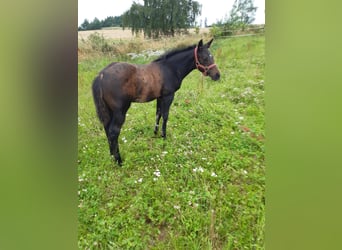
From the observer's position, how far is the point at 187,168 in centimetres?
178

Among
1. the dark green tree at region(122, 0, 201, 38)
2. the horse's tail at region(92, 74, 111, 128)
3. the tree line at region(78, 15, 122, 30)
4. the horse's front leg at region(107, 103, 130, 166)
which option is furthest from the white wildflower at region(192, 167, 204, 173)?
the tree line at region(78, 15, 122, 30)

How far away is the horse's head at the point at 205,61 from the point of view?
5.87 feet

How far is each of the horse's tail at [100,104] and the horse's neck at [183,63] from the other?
1.47 feet

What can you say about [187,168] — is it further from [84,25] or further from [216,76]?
[84,25]

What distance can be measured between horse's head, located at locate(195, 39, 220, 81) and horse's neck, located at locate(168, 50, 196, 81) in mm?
34

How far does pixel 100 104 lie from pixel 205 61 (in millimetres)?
680

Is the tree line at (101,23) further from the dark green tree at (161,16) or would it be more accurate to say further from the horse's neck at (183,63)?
the horse's neck at (183,63)

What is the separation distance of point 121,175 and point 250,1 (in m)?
1.22

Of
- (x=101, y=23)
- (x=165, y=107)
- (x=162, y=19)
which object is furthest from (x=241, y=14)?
(x=101, y=23)

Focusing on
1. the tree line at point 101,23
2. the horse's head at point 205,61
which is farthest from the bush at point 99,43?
the horse's head at point 205,61
